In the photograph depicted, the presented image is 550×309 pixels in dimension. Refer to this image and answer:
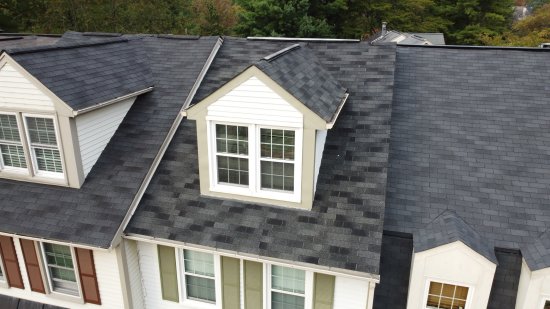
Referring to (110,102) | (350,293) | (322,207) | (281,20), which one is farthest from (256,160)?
(281,20)

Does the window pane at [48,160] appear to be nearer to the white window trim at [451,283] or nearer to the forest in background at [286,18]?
the white window trim at [451,283]

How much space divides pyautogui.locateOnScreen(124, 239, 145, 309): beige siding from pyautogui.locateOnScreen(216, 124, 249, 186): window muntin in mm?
2436

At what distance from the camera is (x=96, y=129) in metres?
9.05

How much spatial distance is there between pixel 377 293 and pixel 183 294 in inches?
167

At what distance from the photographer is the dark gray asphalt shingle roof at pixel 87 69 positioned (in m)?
8.29

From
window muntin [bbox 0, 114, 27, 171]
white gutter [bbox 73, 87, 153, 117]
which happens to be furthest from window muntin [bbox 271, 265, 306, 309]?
window muntin [bbox 0, 114, 27, 171]

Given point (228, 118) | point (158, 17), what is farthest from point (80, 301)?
point (158, 17)

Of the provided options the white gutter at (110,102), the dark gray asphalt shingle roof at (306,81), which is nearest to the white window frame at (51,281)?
the white gutter at (110,102)

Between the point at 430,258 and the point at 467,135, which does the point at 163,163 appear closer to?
the point at 430,258

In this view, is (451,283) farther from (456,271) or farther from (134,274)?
(134,274)

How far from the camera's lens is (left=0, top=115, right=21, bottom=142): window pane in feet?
29.0

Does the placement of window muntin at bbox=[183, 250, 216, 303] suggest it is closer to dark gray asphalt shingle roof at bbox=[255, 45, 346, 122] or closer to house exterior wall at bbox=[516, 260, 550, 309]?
dark gray asphalt shingle roof at bbox=[255, 45, 346, 122]

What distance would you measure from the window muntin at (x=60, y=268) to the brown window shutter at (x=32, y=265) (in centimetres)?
22

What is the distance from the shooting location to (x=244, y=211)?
802cm
